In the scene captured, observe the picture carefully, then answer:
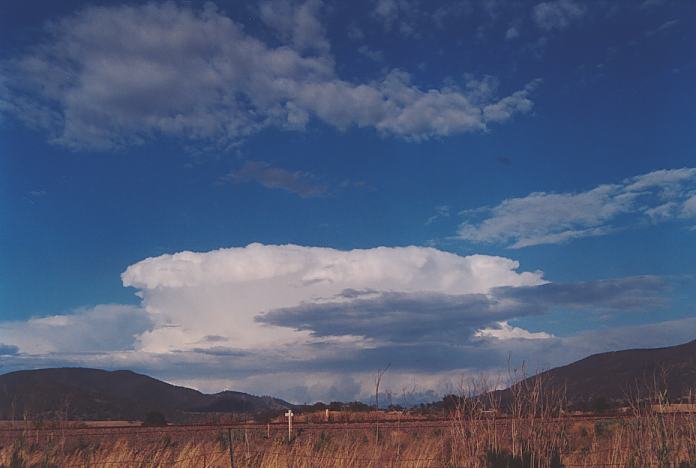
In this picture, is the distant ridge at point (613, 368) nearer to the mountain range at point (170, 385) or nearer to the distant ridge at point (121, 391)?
the mountain range at point (170, 385)

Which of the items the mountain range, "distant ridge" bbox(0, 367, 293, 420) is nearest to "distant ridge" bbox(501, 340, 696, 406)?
the mountain range

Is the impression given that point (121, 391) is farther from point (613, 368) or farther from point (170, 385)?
point (613, 368)

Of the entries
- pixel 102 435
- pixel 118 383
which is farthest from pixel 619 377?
pixel 102 435

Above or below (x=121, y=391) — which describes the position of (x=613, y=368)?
above

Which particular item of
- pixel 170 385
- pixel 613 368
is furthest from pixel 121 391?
pixel 613 368

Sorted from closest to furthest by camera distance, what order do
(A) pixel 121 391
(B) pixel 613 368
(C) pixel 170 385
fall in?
(B) pixel 613 368 < (A) pixel 121 391 < (C) pixel 170 385

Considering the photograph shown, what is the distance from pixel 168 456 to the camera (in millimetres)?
17219

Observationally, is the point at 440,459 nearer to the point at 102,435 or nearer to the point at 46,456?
the point at 46,456

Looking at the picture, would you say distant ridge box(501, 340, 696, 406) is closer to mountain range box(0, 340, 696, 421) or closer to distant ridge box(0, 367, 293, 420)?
mountain range box(0, 340, 696, 421)

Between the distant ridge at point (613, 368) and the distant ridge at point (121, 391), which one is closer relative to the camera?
the distant ridge at point (121, 391)

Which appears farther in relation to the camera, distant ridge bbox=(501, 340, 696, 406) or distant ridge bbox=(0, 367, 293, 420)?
distant ridge bbox=(501, 340, 696, 406)

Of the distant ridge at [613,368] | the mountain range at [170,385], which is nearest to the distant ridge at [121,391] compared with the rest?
the mountain range at [170,385]

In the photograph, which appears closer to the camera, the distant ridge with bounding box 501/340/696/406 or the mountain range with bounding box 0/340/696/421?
the mountain range with bounding box 0/340/696/421

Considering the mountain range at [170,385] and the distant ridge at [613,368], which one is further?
the distant ridge at [613,368]
